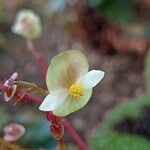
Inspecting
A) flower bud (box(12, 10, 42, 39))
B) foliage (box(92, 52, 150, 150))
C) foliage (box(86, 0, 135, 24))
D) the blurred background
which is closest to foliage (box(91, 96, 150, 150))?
foliage (box(92, 52, 150, 150))

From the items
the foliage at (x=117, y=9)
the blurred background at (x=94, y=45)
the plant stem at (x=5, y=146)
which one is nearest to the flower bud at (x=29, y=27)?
the plant stem at (x=5, y=146)

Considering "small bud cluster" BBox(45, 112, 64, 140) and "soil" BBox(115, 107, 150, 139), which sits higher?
"small bud cluster" BBox(45, 112, 64, 140)

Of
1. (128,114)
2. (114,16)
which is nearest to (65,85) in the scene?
(128,114)

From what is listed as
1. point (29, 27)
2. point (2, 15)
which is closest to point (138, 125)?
point (29, 27)

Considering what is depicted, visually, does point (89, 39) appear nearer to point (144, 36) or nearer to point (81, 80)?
point (144, 36)

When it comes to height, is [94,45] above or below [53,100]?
below

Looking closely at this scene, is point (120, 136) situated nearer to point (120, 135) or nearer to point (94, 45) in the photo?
point (120, 135)

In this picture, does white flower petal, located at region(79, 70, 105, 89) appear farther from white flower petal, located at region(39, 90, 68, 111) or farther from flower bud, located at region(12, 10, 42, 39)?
flower bud, located at region(12, 10, 42, 39)
